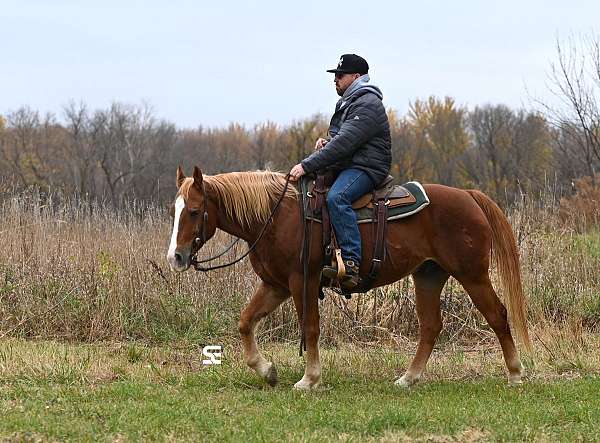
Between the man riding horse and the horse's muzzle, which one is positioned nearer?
the horse's muzzle

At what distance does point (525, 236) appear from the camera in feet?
35.1

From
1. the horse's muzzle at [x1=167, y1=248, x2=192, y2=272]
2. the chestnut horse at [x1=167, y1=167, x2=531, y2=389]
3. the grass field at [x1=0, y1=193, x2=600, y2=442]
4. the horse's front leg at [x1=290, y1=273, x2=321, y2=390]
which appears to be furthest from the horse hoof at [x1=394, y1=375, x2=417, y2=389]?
the horse's muzzle at [x1=167, y1=248, x2=192, y2=272]

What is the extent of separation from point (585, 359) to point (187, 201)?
424cm

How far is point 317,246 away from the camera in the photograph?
6613 millimetres

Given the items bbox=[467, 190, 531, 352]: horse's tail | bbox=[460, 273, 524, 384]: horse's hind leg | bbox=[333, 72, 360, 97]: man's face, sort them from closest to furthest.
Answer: bbox=[460, 273, 524, 384]: horse's hind leg → bbox=[333, 72, 360, 97]: man's face → bbox=[467, 190, 531, 352]: horse's tail

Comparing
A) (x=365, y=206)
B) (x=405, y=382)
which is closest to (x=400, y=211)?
(x=365, y=206)

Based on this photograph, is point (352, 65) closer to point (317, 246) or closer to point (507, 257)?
point (317, 246)

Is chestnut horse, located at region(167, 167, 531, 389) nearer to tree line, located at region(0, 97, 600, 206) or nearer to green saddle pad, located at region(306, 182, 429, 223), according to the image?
green saddle pad, located at region(306, 182, 429, 223)

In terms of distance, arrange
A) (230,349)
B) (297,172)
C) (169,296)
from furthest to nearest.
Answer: (169,296) → (230,349) → (297,172)

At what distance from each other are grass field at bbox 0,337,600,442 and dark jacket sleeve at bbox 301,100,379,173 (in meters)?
1.93

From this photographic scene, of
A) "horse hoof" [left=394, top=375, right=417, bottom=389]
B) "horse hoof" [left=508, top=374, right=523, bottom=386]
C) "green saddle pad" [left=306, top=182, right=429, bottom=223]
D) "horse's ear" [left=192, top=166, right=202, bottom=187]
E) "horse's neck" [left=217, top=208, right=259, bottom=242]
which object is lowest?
"horse hoof" [left=394, top=375, right=417, bottom=389]

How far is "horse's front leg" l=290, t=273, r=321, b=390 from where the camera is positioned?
657cm

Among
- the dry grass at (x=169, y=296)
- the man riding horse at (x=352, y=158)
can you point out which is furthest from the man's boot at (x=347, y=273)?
the dry grass at (x=169, y=296)

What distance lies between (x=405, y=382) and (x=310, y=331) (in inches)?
39.8
